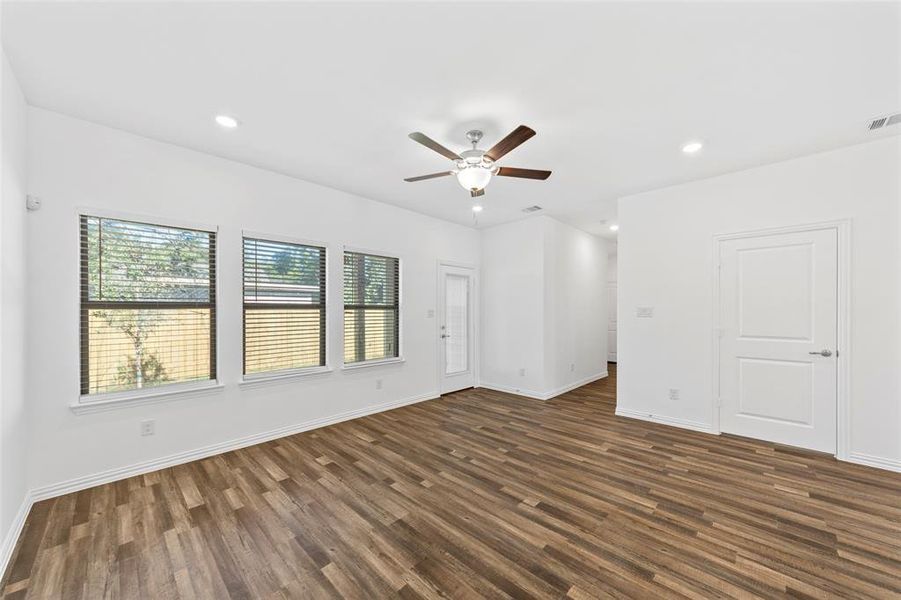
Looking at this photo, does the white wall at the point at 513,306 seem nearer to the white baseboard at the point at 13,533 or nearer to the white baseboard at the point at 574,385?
the white baseboard at the point at 574,385

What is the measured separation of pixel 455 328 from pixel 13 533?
4.78 meters

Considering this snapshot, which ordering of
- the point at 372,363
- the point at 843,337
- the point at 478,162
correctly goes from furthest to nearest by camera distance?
the point at 372,363 → the point at 843,337 → the point at 478,162

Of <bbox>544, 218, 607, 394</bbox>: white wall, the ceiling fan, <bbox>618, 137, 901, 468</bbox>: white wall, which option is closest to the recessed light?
the ceiling fan

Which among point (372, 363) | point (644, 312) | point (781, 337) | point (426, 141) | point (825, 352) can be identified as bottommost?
point (372, 363)

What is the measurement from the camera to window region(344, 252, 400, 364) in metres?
4.54

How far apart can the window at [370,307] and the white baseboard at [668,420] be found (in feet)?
10.4

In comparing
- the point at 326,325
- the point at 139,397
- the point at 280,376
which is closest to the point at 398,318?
the point at 326,325

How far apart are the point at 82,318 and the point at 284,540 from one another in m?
2.36

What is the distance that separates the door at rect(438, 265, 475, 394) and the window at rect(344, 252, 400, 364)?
0.85 meters

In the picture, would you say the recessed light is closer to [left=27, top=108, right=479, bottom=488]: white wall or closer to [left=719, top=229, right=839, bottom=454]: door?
[left=27, top=108, right=479, bottom=488]: white wall

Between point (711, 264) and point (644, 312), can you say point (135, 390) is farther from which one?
point (711, 264)

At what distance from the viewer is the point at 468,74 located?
2156 mm

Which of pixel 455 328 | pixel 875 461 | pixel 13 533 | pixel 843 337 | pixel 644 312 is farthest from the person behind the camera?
pixel 455 328

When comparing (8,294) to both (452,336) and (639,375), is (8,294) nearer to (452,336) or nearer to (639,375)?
(452,336)
